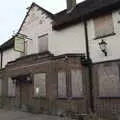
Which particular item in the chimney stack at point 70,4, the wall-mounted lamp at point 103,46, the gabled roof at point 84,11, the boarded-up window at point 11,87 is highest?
the chimney stack at point 70,4

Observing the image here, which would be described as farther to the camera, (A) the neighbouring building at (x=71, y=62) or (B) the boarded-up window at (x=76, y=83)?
(B) the boarded-up window at (x=76, y=83)

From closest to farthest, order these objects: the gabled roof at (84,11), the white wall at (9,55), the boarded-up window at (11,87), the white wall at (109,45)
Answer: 1. the white wall at (109,45)
2. the gabled roof at (84,11)
3. the boarded-up window at (11,87)
4. the white wall at (9,55)

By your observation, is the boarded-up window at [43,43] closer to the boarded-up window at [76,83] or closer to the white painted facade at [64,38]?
the white painted facade at [64,38]

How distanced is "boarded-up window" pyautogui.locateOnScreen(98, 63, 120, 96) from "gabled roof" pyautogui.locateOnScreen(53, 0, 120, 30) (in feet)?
11.2

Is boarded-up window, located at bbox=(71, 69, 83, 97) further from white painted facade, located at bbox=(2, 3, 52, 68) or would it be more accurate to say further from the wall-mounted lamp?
white painted facade, located at bbox=(2, 3, 52, 68)

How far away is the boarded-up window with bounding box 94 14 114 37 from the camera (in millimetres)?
14875

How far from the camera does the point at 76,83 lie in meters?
15.7

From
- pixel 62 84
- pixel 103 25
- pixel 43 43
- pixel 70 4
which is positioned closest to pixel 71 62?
pixel 62 84

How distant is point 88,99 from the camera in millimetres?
15141

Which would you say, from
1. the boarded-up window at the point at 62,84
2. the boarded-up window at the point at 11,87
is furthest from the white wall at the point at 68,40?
the boarded-up window at the point at 11,87

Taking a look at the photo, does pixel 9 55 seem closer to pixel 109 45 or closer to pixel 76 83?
pixel 76 83

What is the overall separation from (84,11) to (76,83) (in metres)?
4.84

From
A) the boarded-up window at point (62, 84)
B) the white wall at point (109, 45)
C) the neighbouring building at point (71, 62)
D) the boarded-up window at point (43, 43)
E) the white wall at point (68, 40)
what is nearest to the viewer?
the white wall at point (109, 45)

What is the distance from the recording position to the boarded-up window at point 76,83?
51.1 ft
